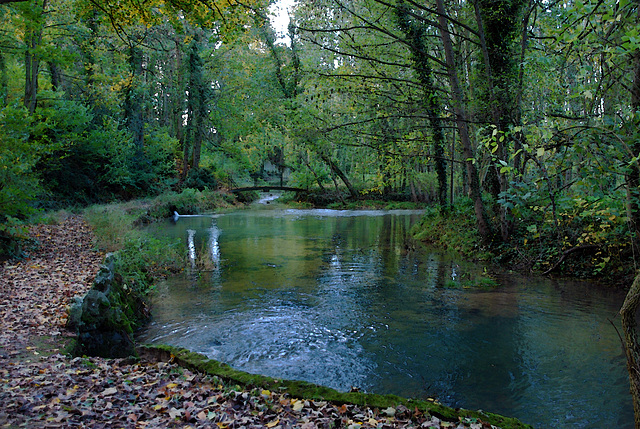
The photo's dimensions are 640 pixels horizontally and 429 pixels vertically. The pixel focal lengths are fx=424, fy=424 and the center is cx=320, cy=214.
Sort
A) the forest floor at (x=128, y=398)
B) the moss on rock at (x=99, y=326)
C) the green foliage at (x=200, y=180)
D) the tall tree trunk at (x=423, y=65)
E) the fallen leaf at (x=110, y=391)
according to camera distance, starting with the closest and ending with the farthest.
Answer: the forest floor at (x=128, y=398)
the fallen leaf at (x=110, y=391)
the moss on rock at (x=99, y=326)
the tall tree trunk at (x=423, y=65)
the green foliage at (x=200, y=180)

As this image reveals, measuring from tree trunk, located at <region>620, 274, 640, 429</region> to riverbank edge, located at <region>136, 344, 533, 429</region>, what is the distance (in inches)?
39.2

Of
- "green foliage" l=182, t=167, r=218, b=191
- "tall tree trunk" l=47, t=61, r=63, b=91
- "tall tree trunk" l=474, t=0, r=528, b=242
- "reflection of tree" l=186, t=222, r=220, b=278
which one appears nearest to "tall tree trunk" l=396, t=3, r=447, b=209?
"tall tree trunk" l=474, t=0, r=528, b=242

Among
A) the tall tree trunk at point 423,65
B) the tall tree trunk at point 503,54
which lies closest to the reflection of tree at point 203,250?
the tall tree trunk at point 423,65

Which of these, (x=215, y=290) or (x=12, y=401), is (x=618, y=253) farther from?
(x=12, y=401)

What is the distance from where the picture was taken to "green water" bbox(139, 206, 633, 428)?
5.32m

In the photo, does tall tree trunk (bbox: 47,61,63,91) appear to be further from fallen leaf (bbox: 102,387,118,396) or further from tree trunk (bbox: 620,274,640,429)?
tree trunk (bbox: 620,274,640,429)

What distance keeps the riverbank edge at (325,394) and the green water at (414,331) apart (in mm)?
853

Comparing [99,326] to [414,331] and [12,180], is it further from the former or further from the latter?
[12,180]

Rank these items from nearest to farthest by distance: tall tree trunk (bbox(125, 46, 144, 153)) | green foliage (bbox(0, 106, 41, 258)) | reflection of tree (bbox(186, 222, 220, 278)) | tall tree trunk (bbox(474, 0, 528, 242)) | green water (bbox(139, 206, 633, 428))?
green water (bbox(139, 206, 633, 428)) → green foliage (bbox(0, 106, 41, 258)) → tall tree trunk (bbox(474, 0, 528, 242)) → reflection of tree (bbox(186, 222, 220, 278)) → tall tree trunk (bbox(125, 46, 144, 153))

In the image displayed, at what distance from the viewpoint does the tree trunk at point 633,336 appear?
10.3ft

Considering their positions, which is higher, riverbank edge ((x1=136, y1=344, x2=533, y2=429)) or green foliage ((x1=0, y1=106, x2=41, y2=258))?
green foliage ((x1=0, y1=106, x2=41, y2=258))

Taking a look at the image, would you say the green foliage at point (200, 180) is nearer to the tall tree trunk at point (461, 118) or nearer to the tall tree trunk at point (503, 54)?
the tall tree trunk at point (461, 118)

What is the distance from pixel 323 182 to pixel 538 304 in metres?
28.7

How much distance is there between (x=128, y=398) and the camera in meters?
4.25
